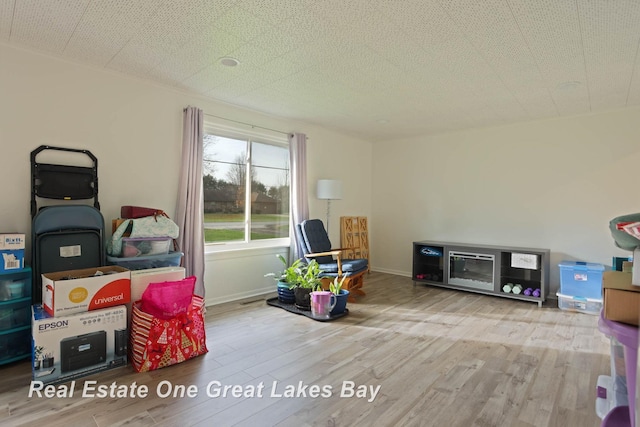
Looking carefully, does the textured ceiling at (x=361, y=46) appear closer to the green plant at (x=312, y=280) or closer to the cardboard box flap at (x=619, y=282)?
the cardboard box flap at (x=619, y=282)

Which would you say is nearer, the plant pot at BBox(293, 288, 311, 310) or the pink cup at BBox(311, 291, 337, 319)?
the pink cup at BBox(311, 291, 337, 319)

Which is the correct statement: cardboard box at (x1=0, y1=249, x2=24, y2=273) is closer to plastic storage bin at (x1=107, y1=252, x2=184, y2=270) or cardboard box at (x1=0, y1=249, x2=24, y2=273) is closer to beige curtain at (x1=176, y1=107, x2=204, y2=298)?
plastic storage bin at (x1=107, y1=252, x2=184, y2=270)

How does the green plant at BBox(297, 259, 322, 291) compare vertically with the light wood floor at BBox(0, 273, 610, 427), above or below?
above

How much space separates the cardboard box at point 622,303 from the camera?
1.04 metres

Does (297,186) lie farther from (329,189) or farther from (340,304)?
(340,304)

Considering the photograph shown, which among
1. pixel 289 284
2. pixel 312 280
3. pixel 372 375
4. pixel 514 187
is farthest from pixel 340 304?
pixel 514 187

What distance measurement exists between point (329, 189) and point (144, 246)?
2562mm

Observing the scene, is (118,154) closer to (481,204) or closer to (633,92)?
(481,204)

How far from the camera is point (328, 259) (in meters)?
4.52

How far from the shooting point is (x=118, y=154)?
126 inches

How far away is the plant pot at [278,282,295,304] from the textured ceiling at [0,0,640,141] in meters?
2.08

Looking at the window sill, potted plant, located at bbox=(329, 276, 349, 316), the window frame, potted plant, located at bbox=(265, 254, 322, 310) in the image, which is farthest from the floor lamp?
potted plant, located at bbox=(329, 276, 349, 316)

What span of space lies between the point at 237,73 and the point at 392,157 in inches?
136

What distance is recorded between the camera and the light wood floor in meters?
1.87
